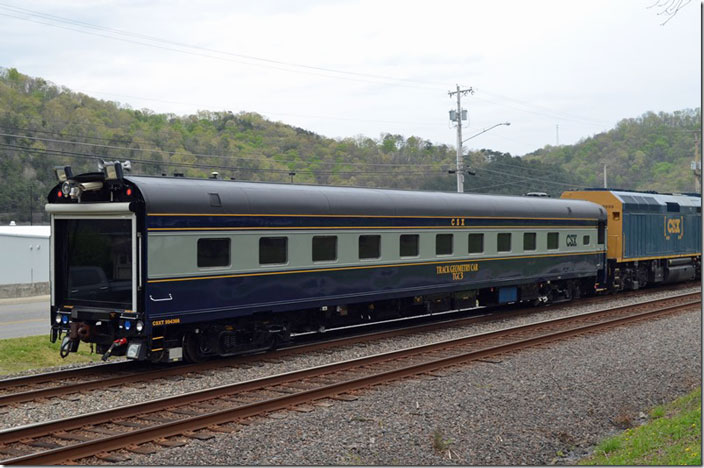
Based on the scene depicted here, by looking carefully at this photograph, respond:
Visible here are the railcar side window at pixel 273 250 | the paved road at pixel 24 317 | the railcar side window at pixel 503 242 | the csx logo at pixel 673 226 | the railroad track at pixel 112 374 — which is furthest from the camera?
the csx logo at pixel 673 226

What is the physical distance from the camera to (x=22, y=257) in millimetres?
33938

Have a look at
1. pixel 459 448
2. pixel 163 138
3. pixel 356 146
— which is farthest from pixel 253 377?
pixel 356 146

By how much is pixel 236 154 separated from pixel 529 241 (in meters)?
51.8

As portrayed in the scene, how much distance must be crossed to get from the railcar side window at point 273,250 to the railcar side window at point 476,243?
261 inches

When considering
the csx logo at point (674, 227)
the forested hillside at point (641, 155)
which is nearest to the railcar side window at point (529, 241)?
the csx logo at point (674, 227)

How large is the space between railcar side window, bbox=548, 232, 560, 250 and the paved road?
14.3 m

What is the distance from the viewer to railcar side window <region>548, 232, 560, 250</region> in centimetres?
2280

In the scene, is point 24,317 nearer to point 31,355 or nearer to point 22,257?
point 31,355

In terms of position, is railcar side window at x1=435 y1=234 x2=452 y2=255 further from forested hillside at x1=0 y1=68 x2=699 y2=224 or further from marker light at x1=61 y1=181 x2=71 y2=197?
forested hillside at x1=0 y1=68 x2=699 y2=224

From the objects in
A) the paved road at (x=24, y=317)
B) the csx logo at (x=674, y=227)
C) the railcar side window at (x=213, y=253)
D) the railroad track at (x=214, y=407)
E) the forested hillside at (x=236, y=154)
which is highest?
the forested hillside at (x=236, y=154)

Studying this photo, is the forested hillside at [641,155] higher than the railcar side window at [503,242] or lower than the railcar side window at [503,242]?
higher

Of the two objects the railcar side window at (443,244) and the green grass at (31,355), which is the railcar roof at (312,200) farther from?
the green grass at (31,355)

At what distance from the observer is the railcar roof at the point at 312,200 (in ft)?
42.6


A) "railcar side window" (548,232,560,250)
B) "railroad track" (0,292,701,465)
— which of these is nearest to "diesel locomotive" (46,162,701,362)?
"railcar side window" (548,232,560,250)
